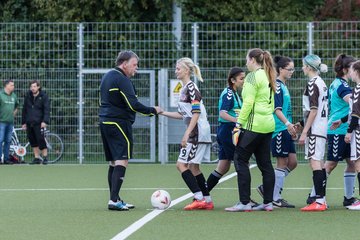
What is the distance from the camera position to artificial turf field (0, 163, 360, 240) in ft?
35.2

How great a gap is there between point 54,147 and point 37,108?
1.16 meters

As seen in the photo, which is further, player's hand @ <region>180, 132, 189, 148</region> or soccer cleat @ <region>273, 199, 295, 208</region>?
soccer cleat @ <region>273, 199, 295, 208</region>

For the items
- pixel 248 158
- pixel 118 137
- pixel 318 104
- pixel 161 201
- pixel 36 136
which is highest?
pixel 318 104

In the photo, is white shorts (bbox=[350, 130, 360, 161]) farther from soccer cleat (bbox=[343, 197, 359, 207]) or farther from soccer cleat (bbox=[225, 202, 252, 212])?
soccer cleat (bbox=[225, 202, 252, 212])

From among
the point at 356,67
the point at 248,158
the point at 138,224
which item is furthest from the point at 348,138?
the point at 138,224

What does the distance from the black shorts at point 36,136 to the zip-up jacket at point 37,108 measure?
125 mm

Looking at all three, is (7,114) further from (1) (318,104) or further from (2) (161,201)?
(1) (318,104)

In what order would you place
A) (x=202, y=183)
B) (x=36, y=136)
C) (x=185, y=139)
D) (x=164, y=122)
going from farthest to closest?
(x=164, y=122) → (x=36, y=136) → (x=202, y=183) → (x=185, y=139)

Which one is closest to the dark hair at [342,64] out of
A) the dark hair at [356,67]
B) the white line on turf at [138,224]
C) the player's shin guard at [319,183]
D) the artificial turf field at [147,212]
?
the dark hair at [356,67]

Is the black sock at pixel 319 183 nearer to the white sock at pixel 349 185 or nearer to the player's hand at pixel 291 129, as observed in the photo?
the player's hand at pixel 291 129

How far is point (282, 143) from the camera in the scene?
13.9m

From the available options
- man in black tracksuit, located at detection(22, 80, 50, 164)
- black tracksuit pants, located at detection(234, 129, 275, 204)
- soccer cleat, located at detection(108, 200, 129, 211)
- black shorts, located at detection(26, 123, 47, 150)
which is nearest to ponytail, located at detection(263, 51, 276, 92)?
black tracksuit pants, located at detection(234, 129, 275, 204)

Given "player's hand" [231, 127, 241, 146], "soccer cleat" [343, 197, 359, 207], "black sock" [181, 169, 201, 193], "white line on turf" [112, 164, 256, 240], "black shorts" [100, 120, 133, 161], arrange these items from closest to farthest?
"white line on turf" [112, 164, 256, 240], "player's hand" [231, 127, 241, 146], "black shorts" [100, 120, 133, 161], "black sock" [181, 169, 201, 193], "soccer cleat" [343, 197, 359, 207]

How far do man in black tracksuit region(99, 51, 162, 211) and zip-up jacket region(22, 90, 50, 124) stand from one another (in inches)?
440
